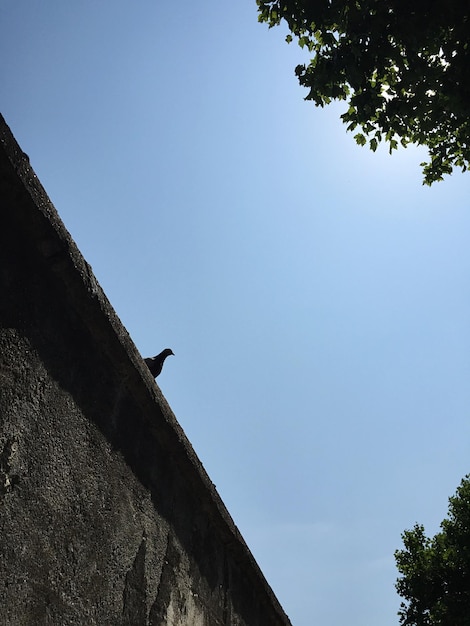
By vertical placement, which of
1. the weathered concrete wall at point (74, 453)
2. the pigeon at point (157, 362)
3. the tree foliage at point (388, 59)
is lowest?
the weathered concrete wall at point (74, 453)

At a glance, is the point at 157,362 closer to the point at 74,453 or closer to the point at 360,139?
the point at 74,453

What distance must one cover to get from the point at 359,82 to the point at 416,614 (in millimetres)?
17338

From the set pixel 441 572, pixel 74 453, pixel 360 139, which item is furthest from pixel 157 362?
pixel 441 572

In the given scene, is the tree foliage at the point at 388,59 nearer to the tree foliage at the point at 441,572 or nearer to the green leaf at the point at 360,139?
the green leaf at the point at 360,139

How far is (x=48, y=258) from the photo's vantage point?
Answer: 2.15m

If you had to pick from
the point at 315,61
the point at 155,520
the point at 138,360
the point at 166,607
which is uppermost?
the point at 315,61

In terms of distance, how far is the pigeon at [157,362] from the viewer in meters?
3.82

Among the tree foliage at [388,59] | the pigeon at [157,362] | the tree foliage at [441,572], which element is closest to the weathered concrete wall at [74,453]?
the pigeon at [157,362]

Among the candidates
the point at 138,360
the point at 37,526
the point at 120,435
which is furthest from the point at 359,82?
the point at 37,526

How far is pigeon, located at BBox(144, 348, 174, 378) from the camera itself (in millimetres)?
3816

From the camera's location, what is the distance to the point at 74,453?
2143 millimetres

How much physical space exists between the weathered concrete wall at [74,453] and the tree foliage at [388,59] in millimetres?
4508

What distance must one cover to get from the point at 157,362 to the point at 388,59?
450 cm

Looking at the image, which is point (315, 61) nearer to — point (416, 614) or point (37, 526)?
point (37, 526)
